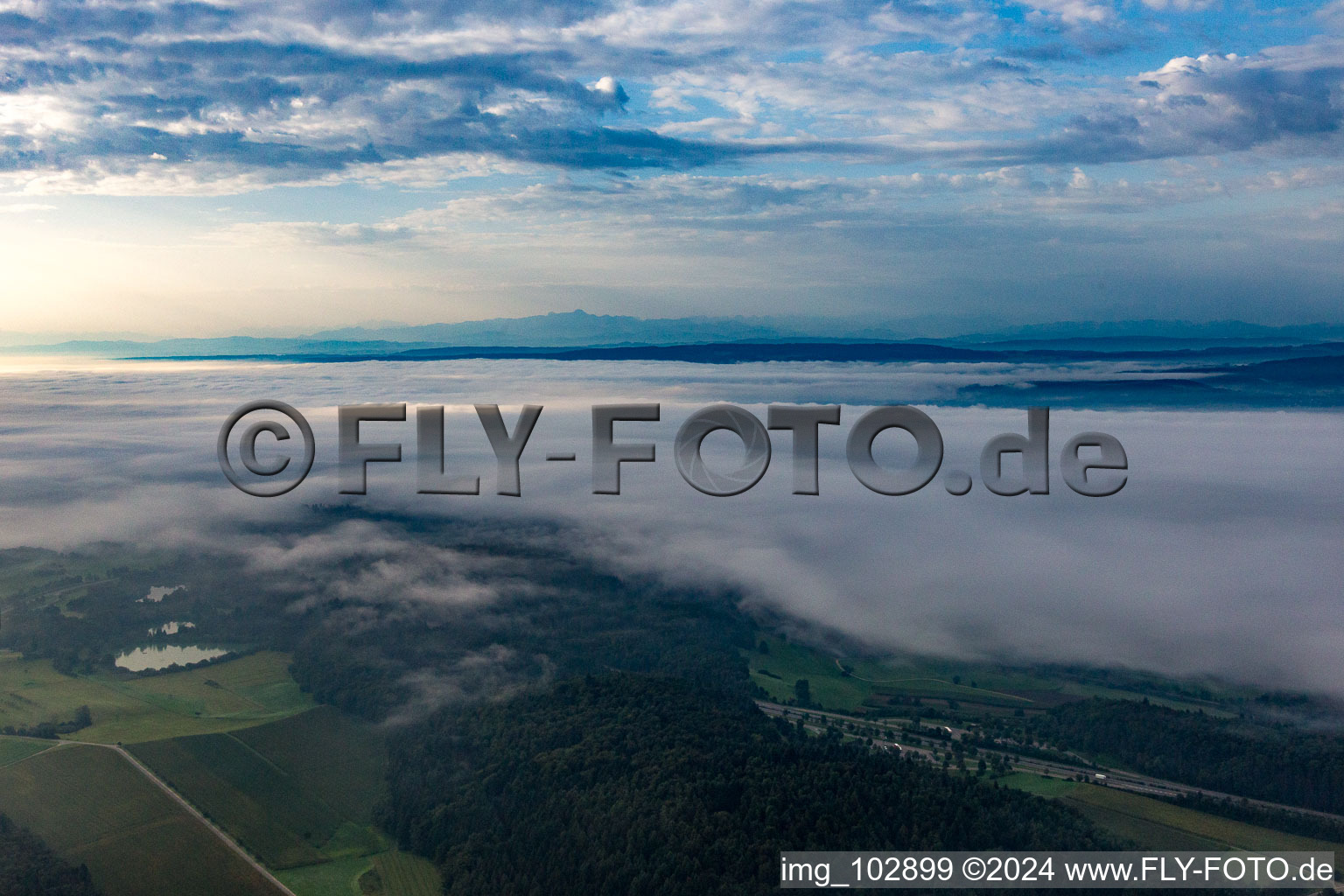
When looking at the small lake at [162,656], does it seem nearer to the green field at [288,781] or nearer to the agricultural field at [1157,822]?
the green field at [288,781]

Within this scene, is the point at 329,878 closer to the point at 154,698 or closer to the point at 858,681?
the point at 154,698

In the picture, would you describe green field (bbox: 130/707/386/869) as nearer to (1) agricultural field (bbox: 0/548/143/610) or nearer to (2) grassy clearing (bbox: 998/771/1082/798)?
(2) grassy clearing (bbox: 998/771/1082/798)

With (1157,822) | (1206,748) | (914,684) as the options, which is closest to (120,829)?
(914,684)

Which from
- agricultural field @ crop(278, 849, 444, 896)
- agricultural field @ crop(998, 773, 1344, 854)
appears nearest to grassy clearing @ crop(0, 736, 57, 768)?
agricultural field @ crop(278, 849, 444, 896)

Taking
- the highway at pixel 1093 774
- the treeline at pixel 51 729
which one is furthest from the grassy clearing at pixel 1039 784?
the treeline at pixel 51 729

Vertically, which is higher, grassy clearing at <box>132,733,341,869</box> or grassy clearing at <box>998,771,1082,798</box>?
grassy clearing at <box>998,771,1082,798</box>
